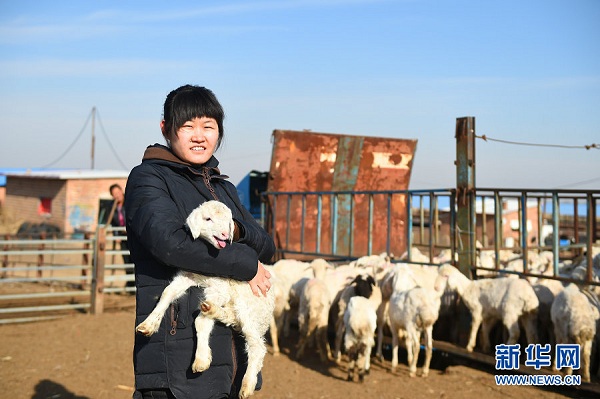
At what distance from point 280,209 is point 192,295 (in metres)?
10.4

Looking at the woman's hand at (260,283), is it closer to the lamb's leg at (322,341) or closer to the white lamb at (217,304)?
the white lamb at (217,304)

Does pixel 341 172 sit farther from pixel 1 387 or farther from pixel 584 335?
pixel 1 387

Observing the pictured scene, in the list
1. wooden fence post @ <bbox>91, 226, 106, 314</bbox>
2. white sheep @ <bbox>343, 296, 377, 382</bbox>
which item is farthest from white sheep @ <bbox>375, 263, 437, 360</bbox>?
wooden fence post @ <bbox>91, 226, 106, 314</bbox>

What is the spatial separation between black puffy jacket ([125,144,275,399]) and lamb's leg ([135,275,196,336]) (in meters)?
0.04

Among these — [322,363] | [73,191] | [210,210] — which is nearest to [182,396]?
[210,210]

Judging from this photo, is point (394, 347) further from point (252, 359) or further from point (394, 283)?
point (252, 359)

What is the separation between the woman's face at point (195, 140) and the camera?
105 inches

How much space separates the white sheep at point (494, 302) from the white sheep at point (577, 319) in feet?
1.42

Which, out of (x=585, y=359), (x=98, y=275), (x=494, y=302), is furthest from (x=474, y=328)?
(x=98, y=275)

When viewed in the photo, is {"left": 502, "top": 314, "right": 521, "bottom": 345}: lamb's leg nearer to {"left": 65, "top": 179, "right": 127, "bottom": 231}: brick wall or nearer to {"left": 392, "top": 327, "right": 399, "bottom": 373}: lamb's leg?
{"left": 392, "top": 327, "right": 399, "bottom": 373}: lamb's leg

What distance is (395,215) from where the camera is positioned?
14.1 metres

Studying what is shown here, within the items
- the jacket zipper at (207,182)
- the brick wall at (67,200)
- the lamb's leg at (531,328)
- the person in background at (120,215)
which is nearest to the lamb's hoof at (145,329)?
the jacket zipper at (207,182)

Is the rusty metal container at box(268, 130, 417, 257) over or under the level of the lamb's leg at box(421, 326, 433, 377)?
over

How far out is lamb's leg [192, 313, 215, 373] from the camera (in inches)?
95.7
